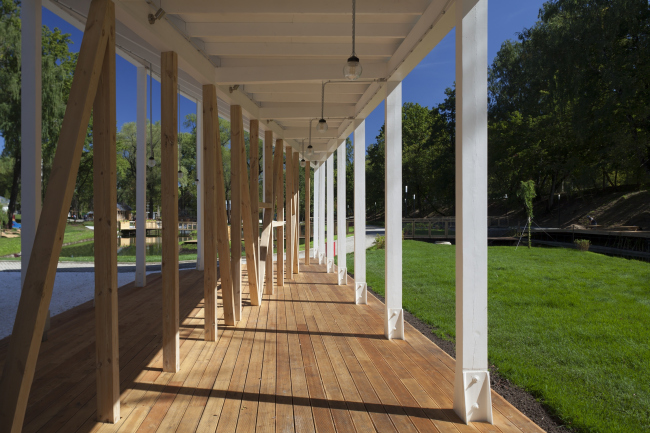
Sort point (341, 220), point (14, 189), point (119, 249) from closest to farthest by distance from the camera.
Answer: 1. point (341, 220)
2. point (14, 189)
3. point (119, 249)

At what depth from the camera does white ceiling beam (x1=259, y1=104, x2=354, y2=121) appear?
6.48m

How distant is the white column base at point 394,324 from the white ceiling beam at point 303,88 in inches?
105

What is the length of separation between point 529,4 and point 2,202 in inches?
2806

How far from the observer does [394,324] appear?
4.53 metres

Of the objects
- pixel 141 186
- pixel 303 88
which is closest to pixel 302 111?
pixel 303 88

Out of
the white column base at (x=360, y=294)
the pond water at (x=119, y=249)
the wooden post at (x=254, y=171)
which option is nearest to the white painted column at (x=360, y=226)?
the white column base at (x=360, y=294)

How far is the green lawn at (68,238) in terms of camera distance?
13.7 m

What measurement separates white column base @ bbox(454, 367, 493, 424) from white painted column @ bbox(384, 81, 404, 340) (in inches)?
71.0

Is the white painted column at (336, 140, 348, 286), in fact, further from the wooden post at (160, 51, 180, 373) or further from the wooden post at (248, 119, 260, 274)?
the wooden post at (160, 51, 180, 373)

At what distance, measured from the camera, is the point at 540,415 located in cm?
297

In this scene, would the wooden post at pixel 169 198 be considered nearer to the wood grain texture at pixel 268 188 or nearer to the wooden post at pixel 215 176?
the wooden post at pixel 215 176

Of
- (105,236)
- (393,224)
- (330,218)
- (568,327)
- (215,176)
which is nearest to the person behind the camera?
(105,236)

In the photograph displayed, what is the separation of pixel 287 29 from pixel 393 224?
2119mm

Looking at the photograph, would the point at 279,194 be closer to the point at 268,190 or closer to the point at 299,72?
the point at 268,190
